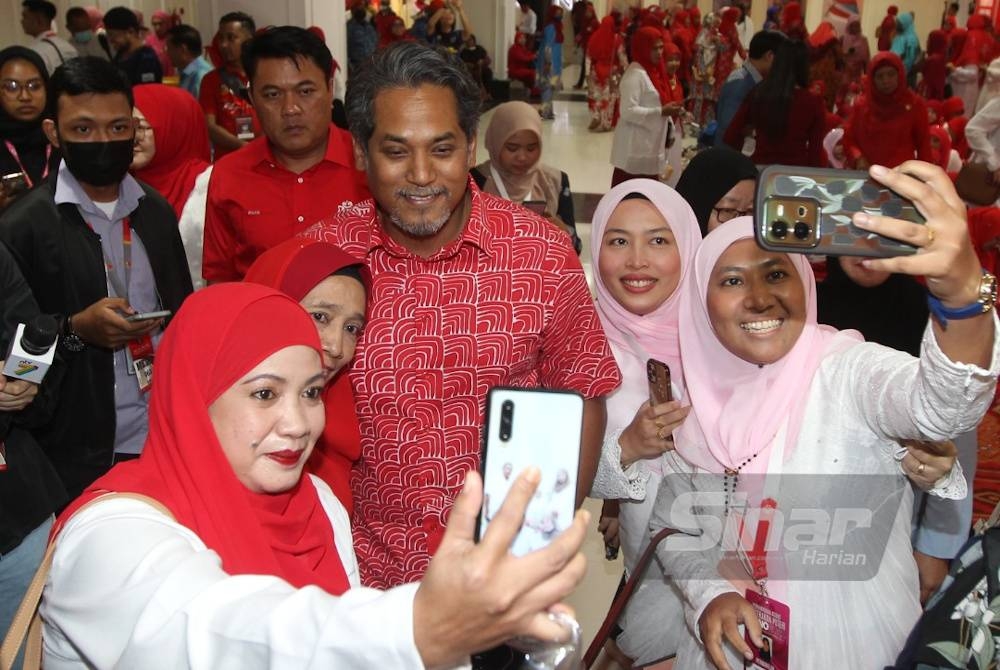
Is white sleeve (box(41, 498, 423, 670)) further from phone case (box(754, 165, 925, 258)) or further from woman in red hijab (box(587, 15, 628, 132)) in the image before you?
woman in red hijab (box(587, 15, 628, 132))

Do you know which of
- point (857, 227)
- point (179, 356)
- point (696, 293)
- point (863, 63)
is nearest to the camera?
point (857, 227)

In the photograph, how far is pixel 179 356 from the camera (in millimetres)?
1495

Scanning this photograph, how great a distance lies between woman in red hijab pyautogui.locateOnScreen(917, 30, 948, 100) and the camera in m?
11.8

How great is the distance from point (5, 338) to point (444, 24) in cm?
1463

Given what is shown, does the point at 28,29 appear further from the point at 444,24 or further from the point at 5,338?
the point at 444,24

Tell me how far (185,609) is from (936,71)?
12805 millimetres

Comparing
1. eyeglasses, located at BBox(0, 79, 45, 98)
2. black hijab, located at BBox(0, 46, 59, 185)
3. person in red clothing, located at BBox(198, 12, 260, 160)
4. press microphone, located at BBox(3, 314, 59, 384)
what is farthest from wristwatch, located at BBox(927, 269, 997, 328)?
person in red clothing, located at BBox(198, 12, 260, 160)

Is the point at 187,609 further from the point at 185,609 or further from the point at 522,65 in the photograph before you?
the point at 522,65

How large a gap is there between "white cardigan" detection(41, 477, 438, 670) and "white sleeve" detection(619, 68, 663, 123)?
6792mm

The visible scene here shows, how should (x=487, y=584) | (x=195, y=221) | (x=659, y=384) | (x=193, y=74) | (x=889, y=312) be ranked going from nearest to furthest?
(x=487, y=584), (x=659, y=384), (x=889, y=312), (x=195, y=221), (x=193, y=74)

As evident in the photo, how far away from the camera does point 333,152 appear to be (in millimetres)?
3357

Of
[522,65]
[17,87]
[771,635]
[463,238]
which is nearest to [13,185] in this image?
[17,87]

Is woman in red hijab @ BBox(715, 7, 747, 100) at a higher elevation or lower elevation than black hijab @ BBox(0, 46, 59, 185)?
higher

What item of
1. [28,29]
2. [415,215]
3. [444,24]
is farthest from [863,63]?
[415,215]
